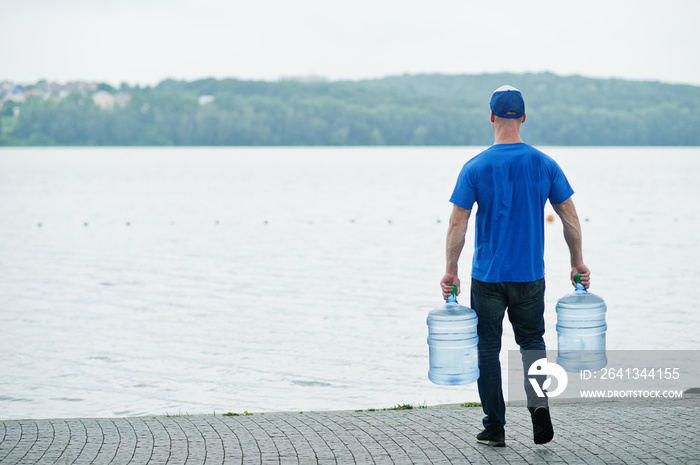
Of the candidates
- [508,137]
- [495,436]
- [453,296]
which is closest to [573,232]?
[508,137]

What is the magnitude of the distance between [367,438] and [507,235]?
1725 mm

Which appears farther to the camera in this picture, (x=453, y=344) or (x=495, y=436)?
(x=453, y=344)

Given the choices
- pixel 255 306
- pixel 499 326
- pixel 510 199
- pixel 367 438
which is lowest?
pixel 255 306

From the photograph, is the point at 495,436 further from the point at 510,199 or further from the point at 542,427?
the point at 510,199

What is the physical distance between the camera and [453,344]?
595cm

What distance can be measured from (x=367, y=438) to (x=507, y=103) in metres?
2.46

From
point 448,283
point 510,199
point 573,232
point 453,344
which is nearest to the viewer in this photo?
point 510,199

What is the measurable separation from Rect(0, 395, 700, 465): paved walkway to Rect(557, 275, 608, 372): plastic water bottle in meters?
0.48

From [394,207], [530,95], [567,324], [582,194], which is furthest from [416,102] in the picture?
[567,324]

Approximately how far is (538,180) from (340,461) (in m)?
2.18

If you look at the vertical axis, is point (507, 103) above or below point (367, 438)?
above

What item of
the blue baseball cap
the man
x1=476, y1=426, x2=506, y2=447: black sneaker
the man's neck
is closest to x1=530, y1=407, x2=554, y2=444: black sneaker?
the man

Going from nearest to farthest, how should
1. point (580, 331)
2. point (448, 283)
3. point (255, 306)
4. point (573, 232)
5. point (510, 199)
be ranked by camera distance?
point (510, 199), point (448, 283), point (573, 232), point (580, 331), point (255, 306)

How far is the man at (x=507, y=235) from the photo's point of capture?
18.2 ft
